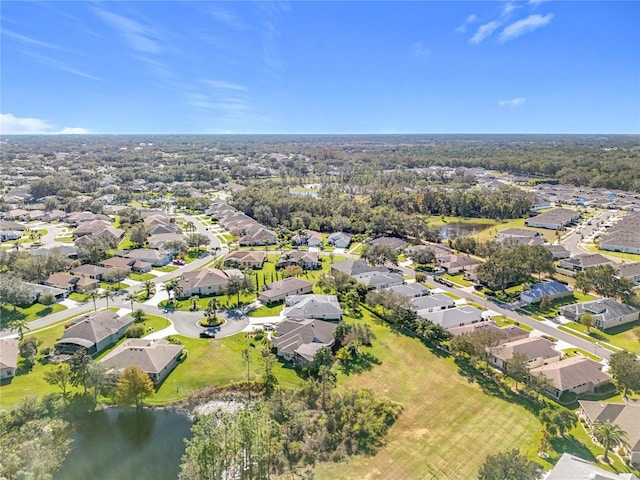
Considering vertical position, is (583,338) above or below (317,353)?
below

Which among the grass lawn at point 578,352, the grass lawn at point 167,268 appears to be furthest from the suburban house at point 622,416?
the grass lawn at point 167,268

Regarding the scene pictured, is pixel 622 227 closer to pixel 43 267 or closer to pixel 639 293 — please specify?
pixel 639 293

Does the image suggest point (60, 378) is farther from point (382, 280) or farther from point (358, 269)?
point (358, 269)

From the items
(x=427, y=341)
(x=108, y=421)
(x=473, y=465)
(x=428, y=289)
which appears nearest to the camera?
(x=473, y=465)

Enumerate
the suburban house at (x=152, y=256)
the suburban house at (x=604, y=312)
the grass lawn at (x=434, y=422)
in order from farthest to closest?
1. the suburban house at (x=152, y=256)
2. the suburban house at (x=604, y=312)
3. the grass lawn at (x=434, y=422)

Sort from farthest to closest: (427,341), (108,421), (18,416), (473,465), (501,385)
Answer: (427,341)
(501,385)
(108,421)
(18,416)
(473,465)

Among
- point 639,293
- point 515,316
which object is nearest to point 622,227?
point 639,293

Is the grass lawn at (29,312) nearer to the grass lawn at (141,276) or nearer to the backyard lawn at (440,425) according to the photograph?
the grass lawn at (141,276)

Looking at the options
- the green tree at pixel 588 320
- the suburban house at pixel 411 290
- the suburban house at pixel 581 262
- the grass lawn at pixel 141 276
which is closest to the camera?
the green tree at pixel 588 320
